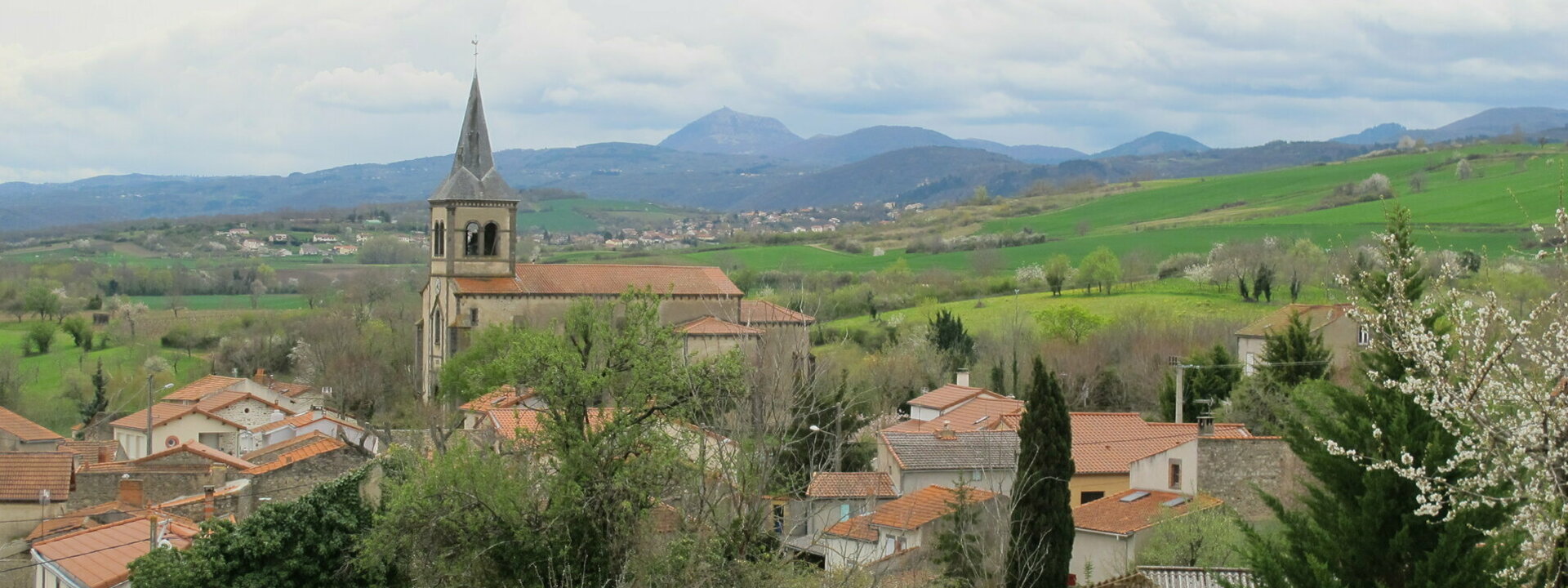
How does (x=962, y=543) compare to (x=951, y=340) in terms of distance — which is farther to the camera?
(x=951, y=340)

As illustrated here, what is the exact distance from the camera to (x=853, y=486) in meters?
32.8

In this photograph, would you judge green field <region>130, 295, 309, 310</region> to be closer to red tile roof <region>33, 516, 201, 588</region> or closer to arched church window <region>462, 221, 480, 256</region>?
arched church window <region>462, 221, 480, 256</region>

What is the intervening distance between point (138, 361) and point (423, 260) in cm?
7969

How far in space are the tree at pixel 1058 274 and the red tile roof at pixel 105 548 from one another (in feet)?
217

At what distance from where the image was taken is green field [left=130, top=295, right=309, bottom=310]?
4407 inches

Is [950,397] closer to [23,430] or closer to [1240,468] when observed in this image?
[1240,468]

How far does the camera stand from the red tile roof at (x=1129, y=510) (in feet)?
87.1

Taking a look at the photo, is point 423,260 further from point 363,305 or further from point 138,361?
point 138,361

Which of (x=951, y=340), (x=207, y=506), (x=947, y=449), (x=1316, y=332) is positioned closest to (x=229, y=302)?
(x=951, y=340)

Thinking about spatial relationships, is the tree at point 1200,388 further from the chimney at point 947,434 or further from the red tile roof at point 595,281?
the red tile roof at point 595,281

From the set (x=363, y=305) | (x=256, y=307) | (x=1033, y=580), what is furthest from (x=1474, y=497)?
(x=256, y=307)

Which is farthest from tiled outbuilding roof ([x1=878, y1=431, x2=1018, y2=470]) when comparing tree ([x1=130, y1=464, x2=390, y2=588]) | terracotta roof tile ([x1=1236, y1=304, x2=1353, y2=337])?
terracotta roof tile ([x1=1236, y1=304, x2=1353, y2=337])

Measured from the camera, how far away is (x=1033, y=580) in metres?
24.1

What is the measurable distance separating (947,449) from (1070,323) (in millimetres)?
33533
